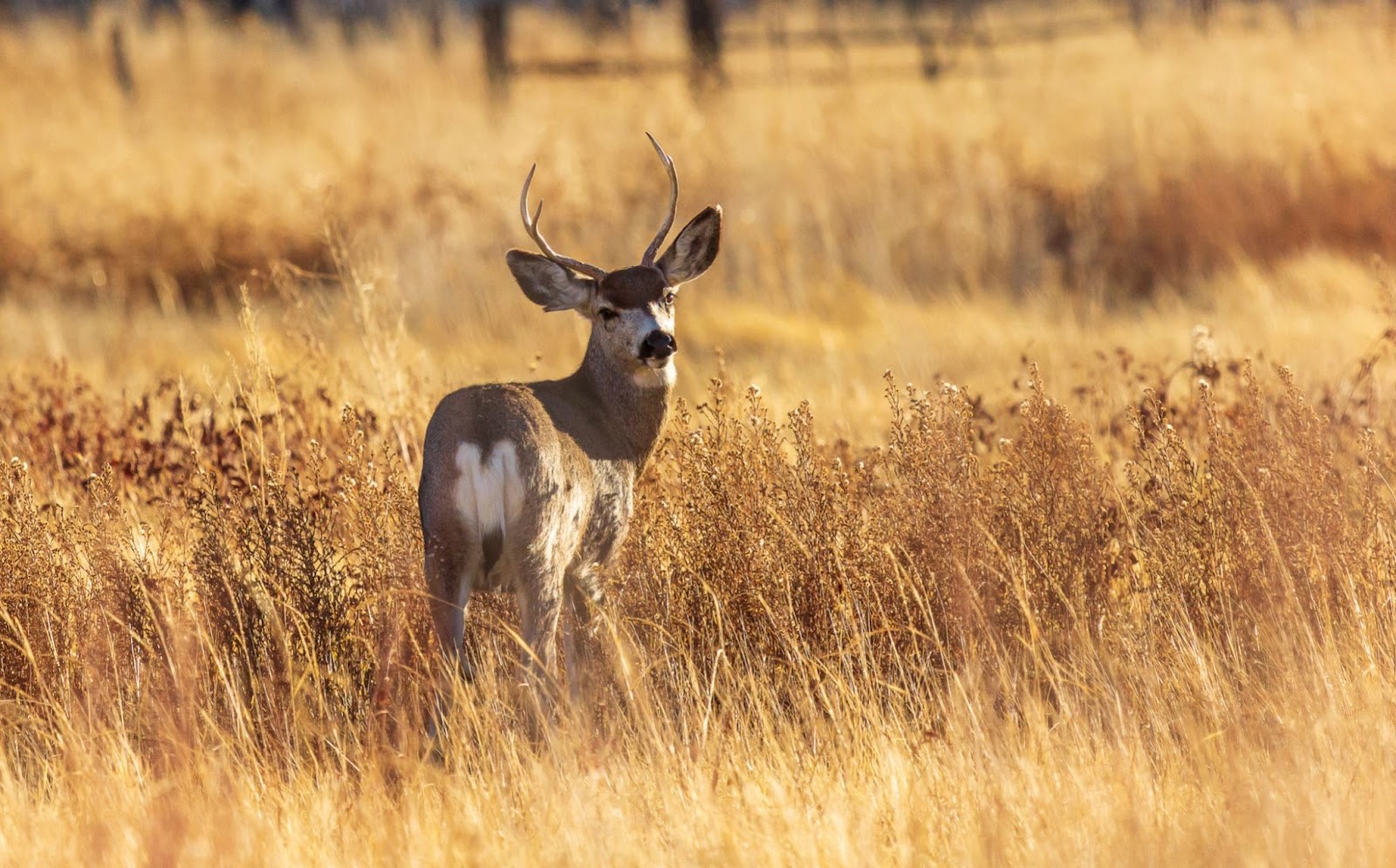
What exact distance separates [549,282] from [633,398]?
1.59 ft

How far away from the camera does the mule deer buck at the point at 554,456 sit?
176 inches

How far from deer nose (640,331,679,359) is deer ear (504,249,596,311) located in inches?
16.7

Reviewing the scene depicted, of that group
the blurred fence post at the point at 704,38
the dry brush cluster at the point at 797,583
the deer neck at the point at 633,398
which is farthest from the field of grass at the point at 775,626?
the blurred fence post at the point at 704,38

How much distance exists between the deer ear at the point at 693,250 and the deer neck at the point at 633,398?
0.36 m

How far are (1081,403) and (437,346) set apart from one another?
458cm

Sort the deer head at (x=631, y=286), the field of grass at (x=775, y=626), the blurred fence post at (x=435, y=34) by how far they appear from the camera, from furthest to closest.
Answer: the blurred fence post at (x=435, y=34) < the deer head at (x=631, y=286) < the field of grass at (x=775, y=626)

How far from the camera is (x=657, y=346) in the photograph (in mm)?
5082

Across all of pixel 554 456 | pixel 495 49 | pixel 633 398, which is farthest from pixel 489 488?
pixel 495 49

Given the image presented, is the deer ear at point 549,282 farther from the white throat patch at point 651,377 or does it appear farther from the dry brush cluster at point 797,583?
the dry brush cluster at point 797,583

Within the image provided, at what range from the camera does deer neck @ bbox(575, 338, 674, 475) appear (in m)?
5.30

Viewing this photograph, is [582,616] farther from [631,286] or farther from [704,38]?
[704,38]

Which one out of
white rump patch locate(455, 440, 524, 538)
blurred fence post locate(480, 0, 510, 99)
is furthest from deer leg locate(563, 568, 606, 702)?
blurred fence post locate(480, 0, 510, 99)

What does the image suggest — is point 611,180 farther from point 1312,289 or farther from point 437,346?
point 1312,289

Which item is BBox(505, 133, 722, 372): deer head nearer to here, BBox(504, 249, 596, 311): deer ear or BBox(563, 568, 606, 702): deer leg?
BBox(504, 249, 596, 311): deer ear
